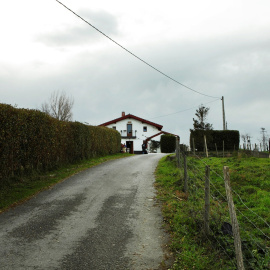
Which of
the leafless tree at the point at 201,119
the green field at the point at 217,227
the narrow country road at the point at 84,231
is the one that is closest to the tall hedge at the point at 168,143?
the leafless tree at the point at 201,119

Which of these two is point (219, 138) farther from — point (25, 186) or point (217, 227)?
point (217, 227)

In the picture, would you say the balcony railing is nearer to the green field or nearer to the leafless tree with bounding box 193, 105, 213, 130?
the leafless tree with bounding box 193, 105, 213, 130

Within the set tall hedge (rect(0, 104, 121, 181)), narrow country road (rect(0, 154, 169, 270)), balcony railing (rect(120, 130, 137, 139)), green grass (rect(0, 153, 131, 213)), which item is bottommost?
narrow country road (rect(0, 154, 169, 270))

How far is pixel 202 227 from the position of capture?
6.18 m

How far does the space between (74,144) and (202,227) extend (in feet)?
47.0

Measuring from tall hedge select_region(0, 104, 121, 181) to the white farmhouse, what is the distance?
33.1 metres

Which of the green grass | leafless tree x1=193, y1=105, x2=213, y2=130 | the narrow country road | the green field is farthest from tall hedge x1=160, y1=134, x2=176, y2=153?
the narrow country road

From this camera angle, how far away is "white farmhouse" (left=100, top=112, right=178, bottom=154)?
2156 inches

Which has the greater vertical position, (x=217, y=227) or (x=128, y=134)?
(x=128, y=134)

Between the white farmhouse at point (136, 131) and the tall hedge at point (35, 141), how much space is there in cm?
3311

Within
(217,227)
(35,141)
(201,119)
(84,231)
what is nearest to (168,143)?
(201,119)

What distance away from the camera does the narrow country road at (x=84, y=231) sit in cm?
506

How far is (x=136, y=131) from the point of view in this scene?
181ft

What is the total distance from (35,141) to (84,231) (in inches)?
319
